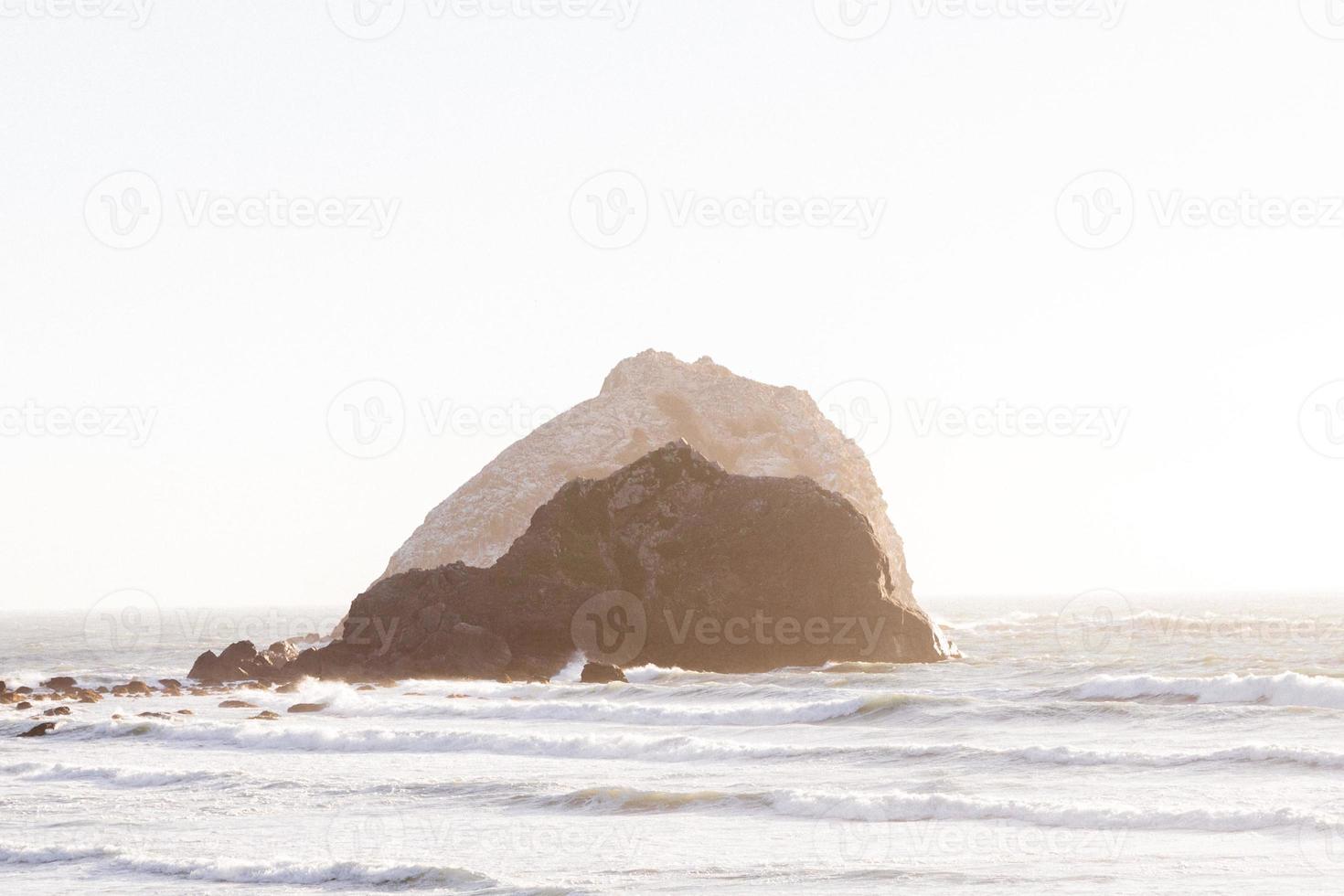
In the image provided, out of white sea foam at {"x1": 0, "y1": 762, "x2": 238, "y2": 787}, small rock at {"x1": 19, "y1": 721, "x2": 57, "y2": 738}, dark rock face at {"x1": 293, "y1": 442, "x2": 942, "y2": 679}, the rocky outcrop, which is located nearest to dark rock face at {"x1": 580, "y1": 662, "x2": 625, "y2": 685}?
dark rock face at {"x1": 293, "y1": 442, "x2": 942, "y2": 679}

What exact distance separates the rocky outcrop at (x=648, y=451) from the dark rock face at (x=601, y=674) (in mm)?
42770

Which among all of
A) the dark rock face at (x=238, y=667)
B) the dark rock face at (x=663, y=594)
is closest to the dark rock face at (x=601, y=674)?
the dark rock face at (x=663, y=594)

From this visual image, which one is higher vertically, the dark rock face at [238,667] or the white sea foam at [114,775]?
the dark rock face at [238,667]

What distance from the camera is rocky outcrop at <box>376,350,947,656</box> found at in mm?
99250

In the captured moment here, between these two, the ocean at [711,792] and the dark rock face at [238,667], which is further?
the dark rock face at [238,667]

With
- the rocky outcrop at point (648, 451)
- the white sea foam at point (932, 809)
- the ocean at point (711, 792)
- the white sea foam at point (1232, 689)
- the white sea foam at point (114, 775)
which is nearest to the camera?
the ocean at point (711, 792)

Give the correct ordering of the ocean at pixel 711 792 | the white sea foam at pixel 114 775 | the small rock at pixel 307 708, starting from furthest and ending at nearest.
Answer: the small rock at pixel 307 708, the white sea foam at pixel 114 775, the ocean at pixel 711 792

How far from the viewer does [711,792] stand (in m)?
25.5

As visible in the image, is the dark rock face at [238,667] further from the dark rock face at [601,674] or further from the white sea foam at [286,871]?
the white sea foam at [286,871]

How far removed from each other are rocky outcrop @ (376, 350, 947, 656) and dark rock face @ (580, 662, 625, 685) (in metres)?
42.8

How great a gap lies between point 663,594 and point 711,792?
132 feet

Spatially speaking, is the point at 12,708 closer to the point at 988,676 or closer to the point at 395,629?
the point at 395,629

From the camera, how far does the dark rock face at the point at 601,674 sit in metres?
53.2

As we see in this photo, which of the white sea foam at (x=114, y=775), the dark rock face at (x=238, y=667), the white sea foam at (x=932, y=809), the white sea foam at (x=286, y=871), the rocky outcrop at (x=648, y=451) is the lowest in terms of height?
the white sea foam at (x=932, y=809)
